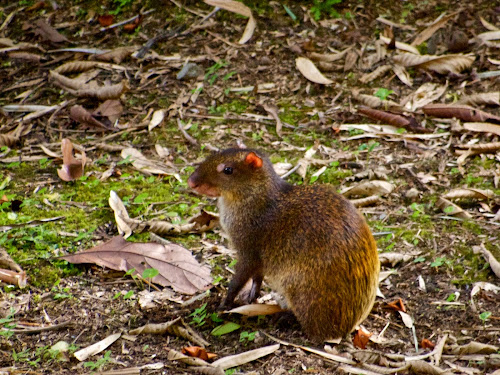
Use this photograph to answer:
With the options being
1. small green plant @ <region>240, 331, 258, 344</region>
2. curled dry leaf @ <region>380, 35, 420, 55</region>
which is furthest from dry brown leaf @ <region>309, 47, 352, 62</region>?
small green plant @ <region>240, 331, 258, 344</region>

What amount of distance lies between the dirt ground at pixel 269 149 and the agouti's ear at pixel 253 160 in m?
0.91

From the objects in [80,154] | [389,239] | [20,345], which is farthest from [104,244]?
[389,239]

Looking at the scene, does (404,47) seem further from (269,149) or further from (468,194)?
(468,194)

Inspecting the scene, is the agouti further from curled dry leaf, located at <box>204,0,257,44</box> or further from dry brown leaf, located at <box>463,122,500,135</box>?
curled dry leaf, located at <box>204,0,257,44</box>

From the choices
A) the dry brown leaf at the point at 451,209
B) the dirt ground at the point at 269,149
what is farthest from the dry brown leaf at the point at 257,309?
the dry brown leaf at the point at 451,209

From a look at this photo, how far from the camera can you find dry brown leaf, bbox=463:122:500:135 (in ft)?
20.7

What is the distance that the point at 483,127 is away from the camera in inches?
250

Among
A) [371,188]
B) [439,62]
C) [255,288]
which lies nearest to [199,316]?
[255,288]

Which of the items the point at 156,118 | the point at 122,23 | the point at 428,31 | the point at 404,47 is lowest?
→ the point at 156,118

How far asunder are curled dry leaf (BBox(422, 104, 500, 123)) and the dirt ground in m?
0.09

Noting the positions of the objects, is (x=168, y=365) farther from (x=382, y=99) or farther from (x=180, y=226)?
(x=382, y=99)

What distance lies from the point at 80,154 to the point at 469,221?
365 centimetres

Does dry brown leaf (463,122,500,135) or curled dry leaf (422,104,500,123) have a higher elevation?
curled dry leaf (422,104,500,123)

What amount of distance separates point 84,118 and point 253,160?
9.34 ft
